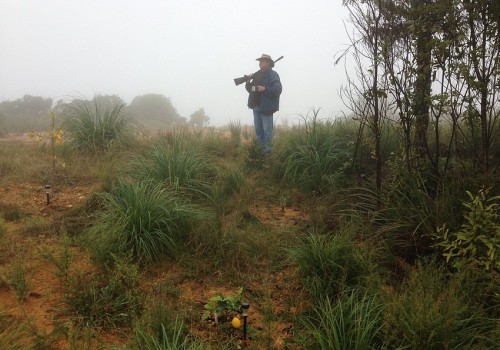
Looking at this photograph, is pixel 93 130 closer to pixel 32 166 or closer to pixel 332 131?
pixel 32 166

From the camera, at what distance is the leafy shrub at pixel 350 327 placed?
8.32 ft

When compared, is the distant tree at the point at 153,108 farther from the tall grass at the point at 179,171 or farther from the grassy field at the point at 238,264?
the grassy field at the point at 238,264

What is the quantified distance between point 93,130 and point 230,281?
5607 millimetres

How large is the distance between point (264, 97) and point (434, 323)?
243 inches

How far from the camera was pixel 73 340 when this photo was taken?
102 inches

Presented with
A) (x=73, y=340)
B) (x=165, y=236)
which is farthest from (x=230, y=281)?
(x=73, y=340)

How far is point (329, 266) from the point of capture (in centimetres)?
346

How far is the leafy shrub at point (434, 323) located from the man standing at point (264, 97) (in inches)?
210

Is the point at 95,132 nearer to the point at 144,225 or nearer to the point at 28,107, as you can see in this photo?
the point at 144,225

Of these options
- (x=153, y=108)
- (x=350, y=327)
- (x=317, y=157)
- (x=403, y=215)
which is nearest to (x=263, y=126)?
(x=317, y=157)

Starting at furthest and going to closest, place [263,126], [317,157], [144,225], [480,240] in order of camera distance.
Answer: [263,126], [317,157], [144,225], [480,240]

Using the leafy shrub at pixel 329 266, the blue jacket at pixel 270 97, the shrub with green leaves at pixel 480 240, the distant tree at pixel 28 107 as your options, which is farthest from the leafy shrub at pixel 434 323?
the distant tree at pixel 28 107

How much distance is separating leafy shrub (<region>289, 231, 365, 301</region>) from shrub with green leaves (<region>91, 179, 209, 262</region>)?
126 centimetres

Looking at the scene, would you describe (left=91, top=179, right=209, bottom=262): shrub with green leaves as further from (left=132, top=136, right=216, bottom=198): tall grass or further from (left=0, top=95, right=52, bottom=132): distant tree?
(left=0, top=95, right=52, bottom=132): distant tree
